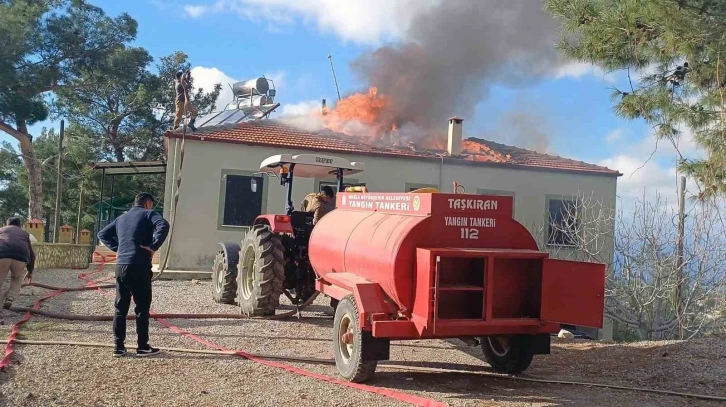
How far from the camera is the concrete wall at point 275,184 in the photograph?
57.7ft

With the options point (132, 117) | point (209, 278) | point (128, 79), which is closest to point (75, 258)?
point (209, 278)

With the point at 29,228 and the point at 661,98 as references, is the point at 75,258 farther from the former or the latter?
the point at 661,98

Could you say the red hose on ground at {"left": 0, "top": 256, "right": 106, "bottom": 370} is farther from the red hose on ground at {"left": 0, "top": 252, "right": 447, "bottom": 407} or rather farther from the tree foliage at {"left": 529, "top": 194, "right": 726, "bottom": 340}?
the tree foliage at {"left": 529, "top": 194, "right": 726, "bottom": 340}

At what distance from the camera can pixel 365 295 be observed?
5.83m

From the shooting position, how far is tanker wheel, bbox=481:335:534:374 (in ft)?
20.7

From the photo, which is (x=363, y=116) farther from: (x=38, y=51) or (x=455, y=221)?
(x=455, y=221)

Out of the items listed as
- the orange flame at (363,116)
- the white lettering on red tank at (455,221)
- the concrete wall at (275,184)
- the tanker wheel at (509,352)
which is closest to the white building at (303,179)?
the concrete wall at (275,184)

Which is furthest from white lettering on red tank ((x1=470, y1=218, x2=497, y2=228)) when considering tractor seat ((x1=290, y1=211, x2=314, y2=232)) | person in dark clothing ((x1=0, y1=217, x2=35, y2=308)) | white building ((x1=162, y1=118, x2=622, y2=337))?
white building ((x1=162, y1=118, x2=622, y2=337))

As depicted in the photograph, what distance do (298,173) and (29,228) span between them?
12699 millimetres

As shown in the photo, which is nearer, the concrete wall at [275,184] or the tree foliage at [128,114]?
the concrete wall at [275,184]

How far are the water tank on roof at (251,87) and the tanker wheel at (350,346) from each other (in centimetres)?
1990

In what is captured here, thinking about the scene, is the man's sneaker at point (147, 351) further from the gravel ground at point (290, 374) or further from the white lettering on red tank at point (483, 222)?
the white lettering on red tank at point (483, 222)

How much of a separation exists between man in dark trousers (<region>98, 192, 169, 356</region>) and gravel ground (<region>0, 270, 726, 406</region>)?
0.89 ft

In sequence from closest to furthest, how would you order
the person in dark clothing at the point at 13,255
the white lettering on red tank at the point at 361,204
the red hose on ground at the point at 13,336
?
the red hose on ground at the point at 13,336 → the white lettering on red tank at the point at 361,204 → the person in dark clothing at the point at 13,255
